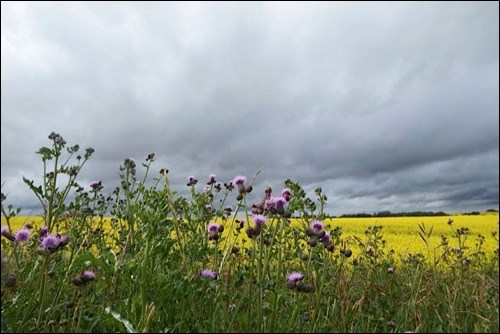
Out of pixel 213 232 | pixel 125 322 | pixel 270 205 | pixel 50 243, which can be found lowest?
pixel 125 322

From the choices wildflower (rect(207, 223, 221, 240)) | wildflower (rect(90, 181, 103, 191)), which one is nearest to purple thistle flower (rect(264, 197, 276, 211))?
wildflower (rect(207, 223, 221, 240))

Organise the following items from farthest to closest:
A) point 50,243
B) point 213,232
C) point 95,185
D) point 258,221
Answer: point 95,185, point 213,232, point 258,221, point 50,243

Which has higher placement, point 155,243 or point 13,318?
point 155,243

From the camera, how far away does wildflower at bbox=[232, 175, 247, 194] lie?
3420 mm

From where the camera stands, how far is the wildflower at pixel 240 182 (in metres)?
3.42

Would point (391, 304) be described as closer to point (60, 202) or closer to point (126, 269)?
point (126, 269)

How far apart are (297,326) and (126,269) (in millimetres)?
1115

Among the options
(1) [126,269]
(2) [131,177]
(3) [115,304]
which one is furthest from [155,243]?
(2) [131,177]

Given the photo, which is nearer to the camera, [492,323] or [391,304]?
[492,323]

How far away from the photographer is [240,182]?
355 cm

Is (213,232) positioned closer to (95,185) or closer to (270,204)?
(270,204)

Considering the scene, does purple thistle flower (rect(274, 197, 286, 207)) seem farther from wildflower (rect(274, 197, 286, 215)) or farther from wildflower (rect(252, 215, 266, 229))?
wildflower (rect(252, 215, 266, 229))

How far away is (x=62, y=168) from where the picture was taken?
382cm

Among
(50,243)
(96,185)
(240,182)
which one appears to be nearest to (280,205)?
(240,182)
